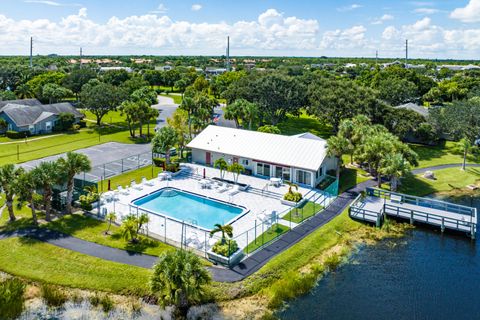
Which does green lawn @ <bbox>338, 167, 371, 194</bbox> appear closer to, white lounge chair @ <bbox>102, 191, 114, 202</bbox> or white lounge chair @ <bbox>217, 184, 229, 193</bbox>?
white lounge chair @ <bbox>217, 184, 229, 193</bbox>

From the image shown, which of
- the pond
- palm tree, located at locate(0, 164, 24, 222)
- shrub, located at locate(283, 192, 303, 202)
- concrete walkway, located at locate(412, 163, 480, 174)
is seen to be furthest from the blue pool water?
concrete walkway, located at locate(412, 163, 480, 174)

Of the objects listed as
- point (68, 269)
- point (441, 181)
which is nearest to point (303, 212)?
point (68, 269)

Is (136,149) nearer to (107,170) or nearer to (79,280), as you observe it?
(107,170)

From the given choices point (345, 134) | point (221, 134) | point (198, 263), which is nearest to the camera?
point (198, 263)

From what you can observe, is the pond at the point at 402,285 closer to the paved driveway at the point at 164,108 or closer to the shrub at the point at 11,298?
the shrub at the point at 11,298

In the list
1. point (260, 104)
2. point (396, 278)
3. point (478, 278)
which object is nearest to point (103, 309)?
point (396, 278)

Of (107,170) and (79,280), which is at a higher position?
(107,170)
